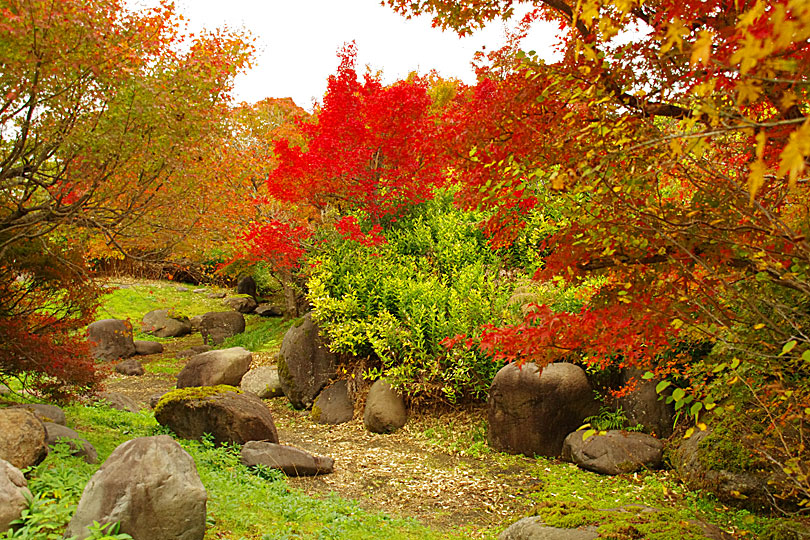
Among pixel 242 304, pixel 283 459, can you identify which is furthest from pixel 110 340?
pixel 283 459

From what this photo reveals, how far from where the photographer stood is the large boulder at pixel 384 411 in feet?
30.2

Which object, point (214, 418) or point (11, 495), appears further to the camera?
point (214, 418)

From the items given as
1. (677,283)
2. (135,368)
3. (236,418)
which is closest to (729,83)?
(677,283)

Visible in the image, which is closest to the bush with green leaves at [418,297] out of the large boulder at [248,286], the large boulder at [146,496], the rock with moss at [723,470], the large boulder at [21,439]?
the rock with moss at [723,470]

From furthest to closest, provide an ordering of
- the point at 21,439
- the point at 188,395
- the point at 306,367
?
1. the point at 306,367
2. the point at 188,395
3. the point at 21,439

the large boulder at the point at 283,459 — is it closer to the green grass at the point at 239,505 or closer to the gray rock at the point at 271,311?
the green grass at the point at 239,505

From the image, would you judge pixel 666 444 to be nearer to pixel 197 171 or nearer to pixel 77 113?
pixel 197 171

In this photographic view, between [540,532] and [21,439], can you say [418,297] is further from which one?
[21,439]

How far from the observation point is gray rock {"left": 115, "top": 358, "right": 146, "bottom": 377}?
556 inches

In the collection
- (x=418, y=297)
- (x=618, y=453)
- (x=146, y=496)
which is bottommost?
(x=618, y=453)

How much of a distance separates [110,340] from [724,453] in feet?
52.6

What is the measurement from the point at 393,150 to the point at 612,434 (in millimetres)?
7331

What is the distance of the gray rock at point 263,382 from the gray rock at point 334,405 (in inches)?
61.7

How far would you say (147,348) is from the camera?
16609 millimetres
